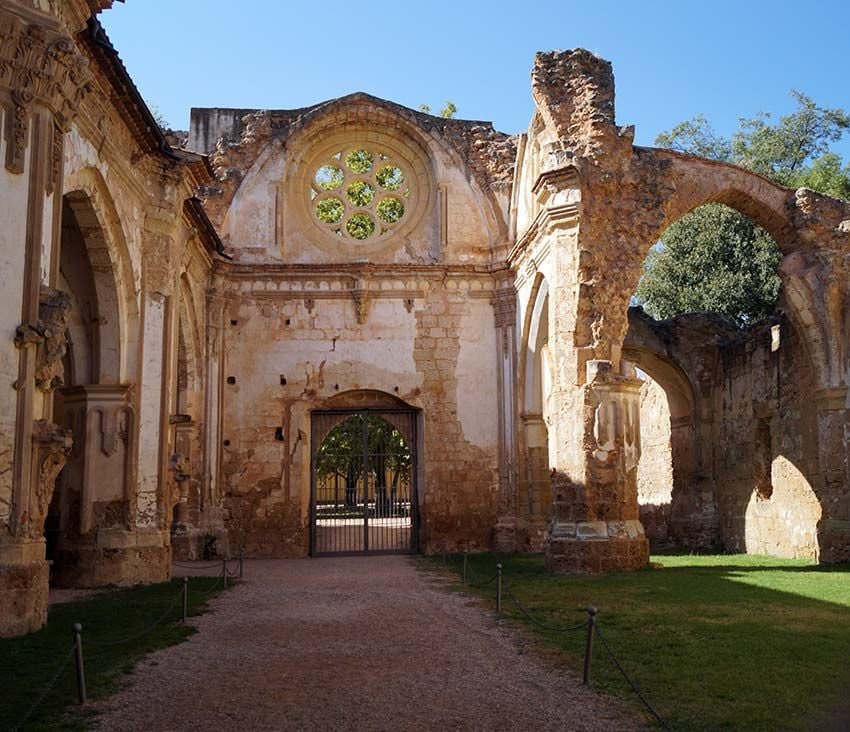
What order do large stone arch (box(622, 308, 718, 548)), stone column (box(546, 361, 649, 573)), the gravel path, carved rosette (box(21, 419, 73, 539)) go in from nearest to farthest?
1. the gravel path
2. carved rosette (box(21, 419, 73, 539))
3. stone column (box(546, 361, 649, 573))
4. large stone arch (box(622, 308, 718, 548))

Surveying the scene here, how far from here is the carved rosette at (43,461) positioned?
7.74m

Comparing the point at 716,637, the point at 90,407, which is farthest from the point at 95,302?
the point at 716,637

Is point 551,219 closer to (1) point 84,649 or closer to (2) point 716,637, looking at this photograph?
(2) point 716,637

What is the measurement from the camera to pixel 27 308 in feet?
25.3

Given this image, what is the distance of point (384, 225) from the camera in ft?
62.5

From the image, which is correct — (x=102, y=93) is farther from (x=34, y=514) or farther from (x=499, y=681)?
(x=499, y=681)

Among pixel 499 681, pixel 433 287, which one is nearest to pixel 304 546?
pixel 433 287

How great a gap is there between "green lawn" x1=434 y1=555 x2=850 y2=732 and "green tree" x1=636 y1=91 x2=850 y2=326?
38.4 ft

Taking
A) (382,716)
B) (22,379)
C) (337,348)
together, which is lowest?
(382,716)

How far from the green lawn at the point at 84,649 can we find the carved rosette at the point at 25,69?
384 centimetres

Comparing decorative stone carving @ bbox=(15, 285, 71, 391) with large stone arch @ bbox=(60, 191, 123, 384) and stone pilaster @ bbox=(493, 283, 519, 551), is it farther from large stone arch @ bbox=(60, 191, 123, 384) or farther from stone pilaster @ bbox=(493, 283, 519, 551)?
stone pilaster @ bbox=(493, 283, 519, 551)

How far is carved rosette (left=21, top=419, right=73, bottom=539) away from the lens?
7.74m

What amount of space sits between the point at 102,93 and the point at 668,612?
26.9 feet

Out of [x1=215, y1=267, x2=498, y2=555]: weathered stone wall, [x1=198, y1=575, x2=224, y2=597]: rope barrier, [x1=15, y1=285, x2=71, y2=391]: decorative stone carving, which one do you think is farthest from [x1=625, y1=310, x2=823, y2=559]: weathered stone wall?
[x1=15, y1=285, x2=71, y2=391]: decorative stone carving
